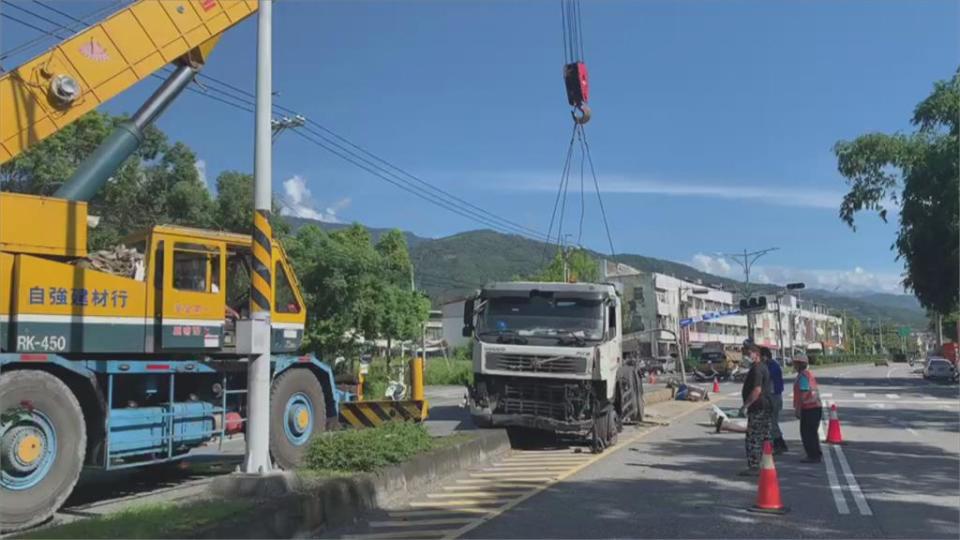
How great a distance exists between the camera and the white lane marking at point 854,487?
950cm

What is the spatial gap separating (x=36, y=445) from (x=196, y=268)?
3001 mm

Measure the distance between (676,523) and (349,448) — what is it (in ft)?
11.9

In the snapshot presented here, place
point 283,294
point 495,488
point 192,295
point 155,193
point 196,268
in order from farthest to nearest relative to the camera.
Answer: point 155,193
point 283,294
point 196,268
point 495,488
point 192,295

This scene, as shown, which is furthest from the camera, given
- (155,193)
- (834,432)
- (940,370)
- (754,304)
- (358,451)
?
(940,370)

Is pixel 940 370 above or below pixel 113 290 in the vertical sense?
below

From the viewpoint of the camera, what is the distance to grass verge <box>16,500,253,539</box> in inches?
254

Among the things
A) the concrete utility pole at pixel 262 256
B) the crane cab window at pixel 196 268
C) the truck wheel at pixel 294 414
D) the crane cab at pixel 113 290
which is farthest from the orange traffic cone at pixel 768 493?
the crane cab window at pixel 196 268

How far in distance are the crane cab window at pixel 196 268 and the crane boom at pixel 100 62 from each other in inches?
101

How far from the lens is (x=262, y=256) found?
902 cm

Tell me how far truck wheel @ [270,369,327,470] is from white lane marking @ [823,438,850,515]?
6526 millimetres

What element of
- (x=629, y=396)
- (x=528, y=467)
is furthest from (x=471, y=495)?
(x=629, y=396)

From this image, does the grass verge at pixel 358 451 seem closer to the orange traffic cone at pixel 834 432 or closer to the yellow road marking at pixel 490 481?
the yellow road marking at pixel 490 481

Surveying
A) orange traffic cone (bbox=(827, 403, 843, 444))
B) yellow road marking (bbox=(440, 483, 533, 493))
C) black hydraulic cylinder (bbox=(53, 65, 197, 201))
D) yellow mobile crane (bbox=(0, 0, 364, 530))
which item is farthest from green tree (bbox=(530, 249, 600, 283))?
yellow road marking (bbox=(440, 483, 533, 493))

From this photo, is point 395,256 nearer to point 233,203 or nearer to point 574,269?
point 233,203
